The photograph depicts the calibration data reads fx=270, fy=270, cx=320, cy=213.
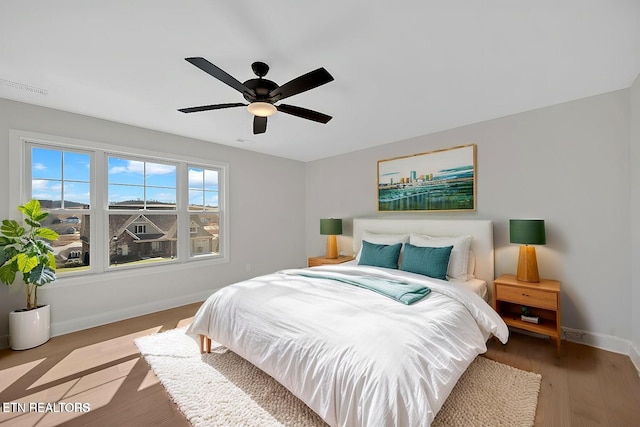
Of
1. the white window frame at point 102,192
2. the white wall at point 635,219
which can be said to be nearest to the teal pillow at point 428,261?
the white wall at point 635,219

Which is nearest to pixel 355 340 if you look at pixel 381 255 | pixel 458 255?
pixel 381 255

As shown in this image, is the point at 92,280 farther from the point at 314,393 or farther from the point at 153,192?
the point at 314,393

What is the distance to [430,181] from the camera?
368 centimetres

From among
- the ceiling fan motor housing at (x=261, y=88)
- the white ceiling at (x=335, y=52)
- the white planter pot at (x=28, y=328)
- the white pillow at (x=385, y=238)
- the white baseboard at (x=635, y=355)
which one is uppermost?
the white ceiling at (x=335, y=52)

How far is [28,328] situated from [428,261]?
160 inches

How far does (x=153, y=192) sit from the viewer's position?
12.3 ft

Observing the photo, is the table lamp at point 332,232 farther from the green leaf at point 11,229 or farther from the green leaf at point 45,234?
the green leaf at point 11,229

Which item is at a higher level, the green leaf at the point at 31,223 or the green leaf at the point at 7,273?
the green leaf at the point at 31,223

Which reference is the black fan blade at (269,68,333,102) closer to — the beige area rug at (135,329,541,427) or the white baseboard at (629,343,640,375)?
the beige area rug at (135,329,541,427)

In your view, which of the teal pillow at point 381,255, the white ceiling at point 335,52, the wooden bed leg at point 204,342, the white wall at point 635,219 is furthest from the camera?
the teal pillow at point 381,255

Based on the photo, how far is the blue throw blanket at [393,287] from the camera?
214 cm

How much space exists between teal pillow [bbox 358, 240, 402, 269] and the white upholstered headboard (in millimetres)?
493

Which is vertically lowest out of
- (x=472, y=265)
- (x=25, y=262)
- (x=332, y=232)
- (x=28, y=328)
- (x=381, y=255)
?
(x=28, y=328)

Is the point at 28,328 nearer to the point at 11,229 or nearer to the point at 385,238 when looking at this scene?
the point at 11,229
